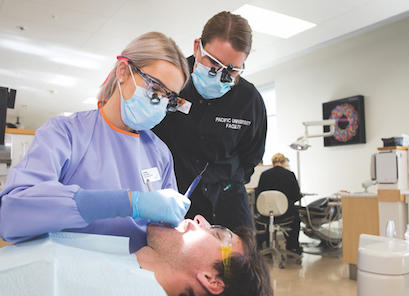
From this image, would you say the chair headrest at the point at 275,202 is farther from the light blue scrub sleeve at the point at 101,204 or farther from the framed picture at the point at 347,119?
the light blue scrub sleeve at the point at 101,204

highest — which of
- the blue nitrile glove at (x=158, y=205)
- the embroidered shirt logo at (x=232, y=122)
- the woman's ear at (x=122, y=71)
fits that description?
the woman's ear at (x=122, y=71)

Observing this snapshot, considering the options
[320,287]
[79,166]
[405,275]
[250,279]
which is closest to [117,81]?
[79,166]

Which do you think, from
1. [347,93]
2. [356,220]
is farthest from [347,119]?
[356,220]

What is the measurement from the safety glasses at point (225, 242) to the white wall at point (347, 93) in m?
4.27

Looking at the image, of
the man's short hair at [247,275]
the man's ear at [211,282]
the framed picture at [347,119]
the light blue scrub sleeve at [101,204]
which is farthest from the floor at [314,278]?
the light blue scrub sleeve at [101,204]

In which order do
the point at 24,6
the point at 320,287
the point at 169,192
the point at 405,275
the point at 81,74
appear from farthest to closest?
the point at 81,74 < the point at 24,6 < the point at 320,287 < the point at 405,275 < the point at 169,192

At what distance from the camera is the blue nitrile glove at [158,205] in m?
0.95

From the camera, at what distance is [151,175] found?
1.23m

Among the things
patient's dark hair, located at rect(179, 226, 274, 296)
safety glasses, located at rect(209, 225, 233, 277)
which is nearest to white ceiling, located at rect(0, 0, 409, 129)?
safety glasses, located at rect(209, 225, 233, 277)

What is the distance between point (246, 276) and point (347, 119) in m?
4.71

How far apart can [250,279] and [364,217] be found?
273cm

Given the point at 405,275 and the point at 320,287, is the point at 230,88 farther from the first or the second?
the point at 320,287

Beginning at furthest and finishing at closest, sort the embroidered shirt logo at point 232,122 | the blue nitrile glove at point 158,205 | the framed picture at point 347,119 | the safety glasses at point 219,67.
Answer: the framed picture at point 347,119 → the embroidered shirt logo at point 232,122 → the safety glasses at point 219,67 → the blue nitrile glove at point 158,205

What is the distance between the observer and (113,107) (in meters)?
1.24
